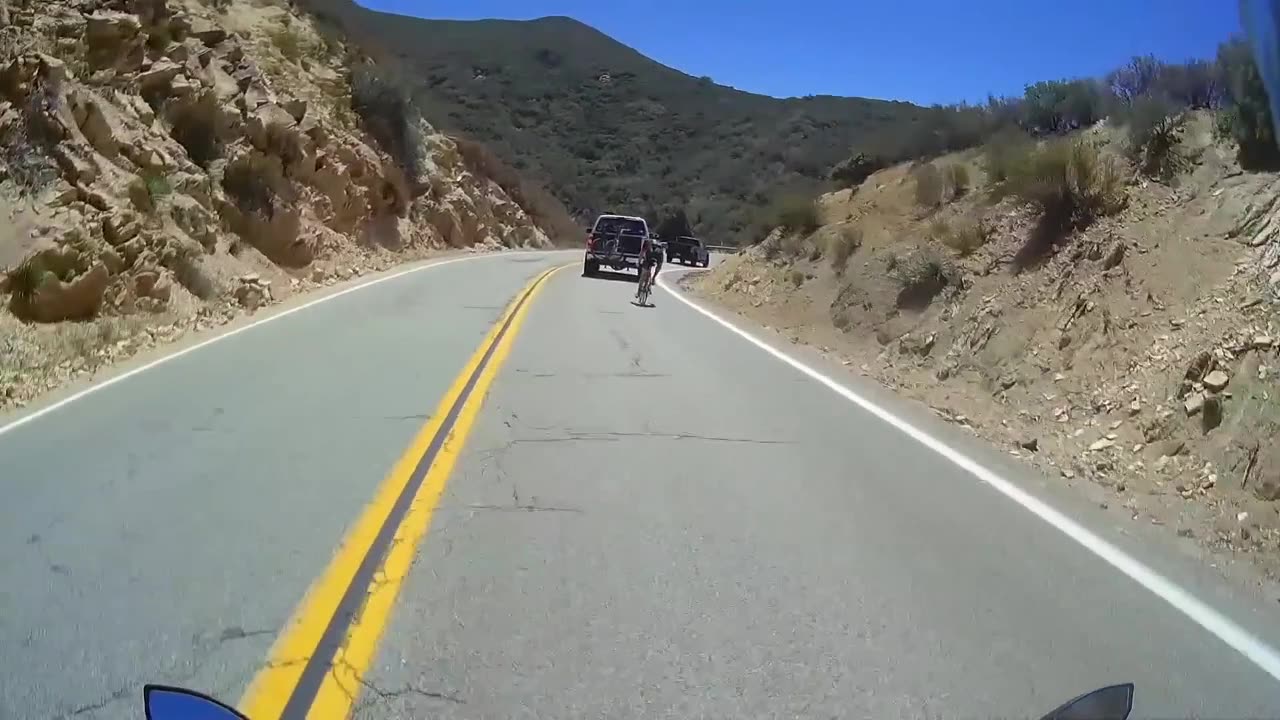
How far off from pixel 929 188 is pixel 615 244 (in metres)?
13.1

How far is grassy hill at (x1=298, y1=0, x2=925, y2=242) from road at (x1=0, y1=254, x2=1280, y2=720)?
60.6 meters

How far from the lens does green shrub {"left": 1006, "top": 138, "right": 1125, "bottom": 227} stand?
15977 millimetres

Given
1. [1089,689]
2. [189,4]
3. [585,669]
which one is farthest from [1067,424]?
[189,4]

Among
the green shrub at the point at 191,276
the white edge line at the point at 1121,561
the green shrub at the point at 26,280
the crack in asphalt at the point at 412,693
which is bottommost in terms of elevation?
the green shrub at the point at 191,276

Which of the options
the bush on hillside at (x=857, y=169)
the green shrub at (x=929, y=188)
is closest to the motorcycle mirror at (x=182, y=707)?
the green shrub at (x=929, y=188)

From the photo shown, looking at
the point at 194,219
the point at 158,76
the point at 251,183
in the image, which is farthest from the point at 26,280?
the point at 251,183

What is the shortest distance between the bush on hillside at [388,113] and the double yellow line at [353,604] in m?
35.6

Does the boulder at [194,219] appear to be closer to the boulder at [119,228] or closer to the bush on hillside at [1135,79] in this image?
the boulder at [119,228]

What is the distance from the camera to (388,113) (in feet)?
141

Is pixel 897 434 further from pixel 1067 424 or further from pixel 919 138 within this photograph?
pixel 919 138

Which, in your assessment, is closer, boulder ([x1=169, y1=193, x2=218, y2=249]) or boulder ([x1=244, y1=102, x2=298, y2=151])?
boulder ([x1=169, y1=193, x2=218, y2=249])

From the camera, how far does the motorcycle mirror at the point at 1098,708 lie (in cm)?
383

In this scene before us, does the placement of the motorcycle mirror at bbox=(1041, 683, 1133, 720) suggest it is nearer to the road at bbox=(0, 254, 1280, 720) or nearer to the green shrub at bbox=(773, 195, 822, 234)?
the road at bbox=(0, 254, 1280, 720)

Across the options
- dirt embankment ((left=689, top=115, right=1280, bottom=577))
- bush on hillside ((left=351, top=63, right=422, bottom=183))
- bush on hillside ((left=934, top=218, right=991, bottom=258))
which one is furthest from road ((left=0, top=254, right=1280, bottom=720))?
bush on hillside ((left=351, top=63, right=422, bottom=183))
